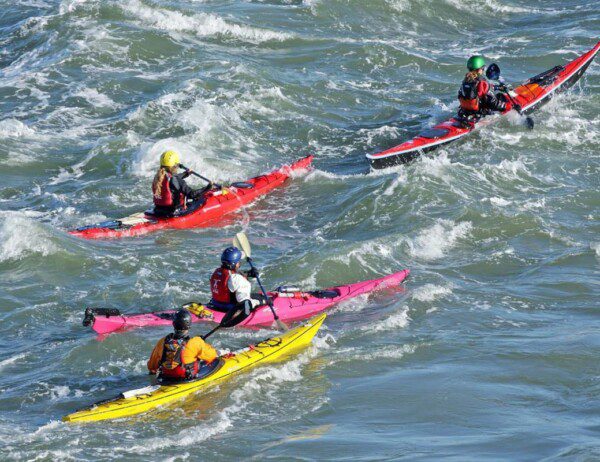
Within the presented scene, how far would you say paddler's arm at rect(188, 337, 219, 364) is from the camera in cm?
905

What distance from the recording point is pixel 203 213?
1424cm

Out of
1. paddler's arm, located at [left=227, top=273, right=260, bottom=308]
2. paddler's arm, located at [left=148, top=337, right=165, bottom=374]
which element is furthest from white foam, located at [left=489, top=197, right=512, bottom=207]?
paddler's arm, located at [left=148, top=337, right=165, bottom=374]

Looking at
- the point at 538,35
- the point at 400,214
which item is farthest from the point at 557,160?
the point at 538,35

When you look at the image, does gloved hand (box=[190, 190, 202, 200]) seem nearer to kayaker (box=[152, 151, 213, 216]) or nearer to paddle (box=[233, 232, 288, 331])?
kayaker (box=[152, 151, 213, 216])

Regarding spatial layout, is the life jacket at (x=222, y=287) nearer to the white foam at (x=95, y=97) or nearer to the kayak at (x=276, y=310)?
the kayak at (x=276, y=310)

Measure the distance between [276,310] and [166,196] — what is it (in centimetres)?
347

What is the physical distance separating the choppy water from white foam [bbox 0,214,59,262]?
4 cm

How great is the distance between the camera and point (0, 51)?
71.9 ft

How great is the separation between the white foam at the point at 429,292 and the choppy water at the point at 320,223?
0.10 ft

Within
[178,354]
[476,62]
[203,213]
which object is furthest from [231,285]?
[476,62]

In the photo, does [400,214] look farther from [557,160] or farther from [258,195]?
[557,160]

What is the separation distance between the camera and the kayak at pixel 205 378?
8.60 metres

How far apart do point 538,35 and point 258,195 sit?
Answer: 1032cm

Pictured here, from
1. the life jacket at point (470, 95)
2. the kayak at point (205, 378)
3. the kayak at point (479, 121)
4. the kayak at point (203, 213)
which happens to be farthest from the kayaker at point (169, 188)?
the life jacket at point (470, 95)
